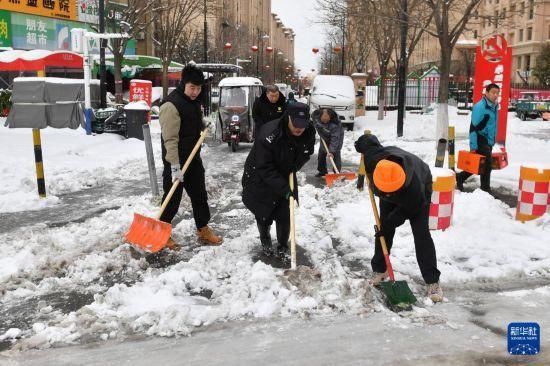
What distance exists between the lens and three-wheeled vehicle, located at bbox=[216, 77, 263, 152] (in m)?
15.4

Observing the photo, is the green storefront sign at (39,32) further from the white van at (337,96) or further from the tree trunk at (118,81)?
the white van at (337,96)

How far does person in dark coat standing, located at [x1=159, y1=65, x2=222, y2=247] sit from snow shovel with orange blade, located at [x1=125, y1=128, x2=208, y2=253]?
13cm

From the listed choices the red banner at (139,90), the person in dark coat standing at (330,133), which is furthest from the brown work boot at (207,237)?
the red banner at (139,90)

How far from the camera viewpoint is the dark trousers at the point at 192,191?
5906mm

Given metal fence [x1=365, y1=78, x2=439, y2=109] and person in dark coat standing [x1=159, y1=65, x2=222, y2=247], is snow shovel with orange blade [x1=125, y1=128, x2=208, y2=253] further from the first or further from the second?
metal fence [x1=365, y1=78, x2=439, y2=109]

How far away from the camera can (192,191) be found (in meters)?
5.98

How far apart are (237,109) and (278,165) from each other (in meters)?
10.6

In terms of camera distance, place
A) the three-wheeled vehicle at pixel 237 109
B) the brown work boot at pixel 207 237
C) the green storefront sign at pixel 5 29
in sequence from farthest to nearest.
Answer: the green storefront sign at pixel 5 29, the three-wheeled vehicle at pixel 237 109, the brown work boot at pixel 207 237

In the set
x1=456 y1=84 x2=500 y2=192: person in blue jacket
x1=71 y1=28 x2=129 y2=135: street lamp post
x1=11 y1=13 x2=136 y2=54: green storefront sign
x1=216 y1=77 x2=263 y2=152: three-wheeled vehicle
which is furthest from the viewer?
x1=11 y1=13 x2=136 y2=54: green storefront sign

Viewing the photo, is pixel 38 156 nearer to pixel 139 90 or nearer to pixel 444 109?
pixel 444 109

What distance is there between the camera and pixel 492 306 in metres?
4.35

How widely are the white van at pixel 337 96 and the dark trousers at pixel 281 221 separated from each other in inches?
603

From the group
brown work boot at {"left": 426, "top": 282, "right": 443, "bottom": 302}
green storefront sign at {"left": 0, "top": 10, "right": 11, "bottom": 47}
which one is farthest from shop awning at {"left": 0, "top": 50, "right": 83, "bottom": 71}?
brown work boot at {"left": 426, "top": 282, "right": 443, "bottom": 302}

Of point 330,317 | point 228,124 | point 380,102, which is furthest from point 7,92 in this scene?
point 330,317
